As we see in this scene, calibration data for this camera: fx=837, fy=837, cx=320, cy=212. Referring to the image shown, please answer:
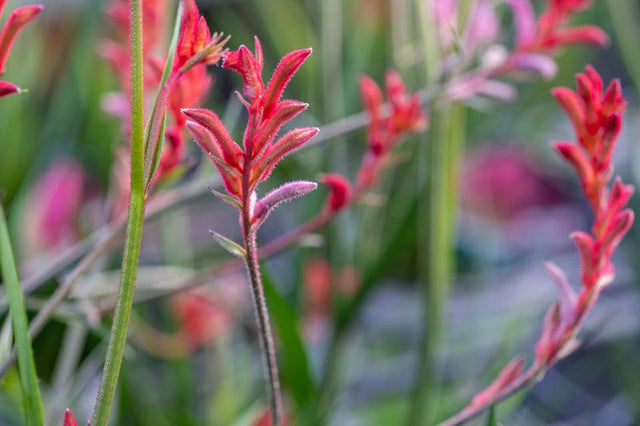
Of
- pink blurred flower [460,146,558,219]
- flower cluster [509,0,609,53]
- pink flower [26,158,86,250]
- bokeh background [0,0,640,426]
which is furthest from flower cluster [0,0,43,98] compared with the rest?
pink blurred flower [460,146,558,219]

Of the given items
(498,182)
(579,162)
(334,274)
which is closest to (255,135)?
(579,162)

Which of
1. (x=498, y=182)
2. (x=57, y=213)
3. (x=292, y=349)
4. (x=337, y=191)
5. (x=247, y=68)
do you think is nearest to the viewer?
(x=247, y=68)

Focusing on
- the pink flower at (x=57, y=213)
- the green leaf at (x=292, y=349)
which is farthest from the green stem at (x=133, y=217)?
the pink flower at (x=57, y=213)

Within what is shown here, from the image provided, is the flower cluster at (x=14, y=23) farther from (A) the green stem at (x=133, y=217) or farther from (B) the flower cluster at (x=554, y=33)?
(B) the flower cluster at (x=554, y=33)

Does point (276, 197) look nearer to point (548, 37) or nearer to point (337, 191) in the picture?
point (337, 191)

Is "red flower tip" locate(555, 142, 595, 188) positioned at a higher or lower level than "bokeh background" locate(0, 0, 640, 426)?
higher

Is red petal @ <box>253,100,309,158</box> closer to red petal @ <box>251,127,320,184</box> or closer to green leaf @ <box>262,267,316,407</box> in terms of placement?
red petal @ <box>251,127,320,184</box>
